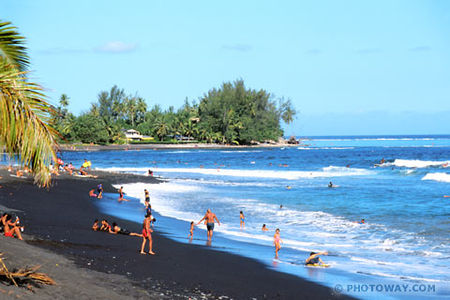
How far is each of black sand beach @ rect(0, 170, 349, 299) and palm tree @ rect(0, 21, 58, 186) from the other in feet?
13.5

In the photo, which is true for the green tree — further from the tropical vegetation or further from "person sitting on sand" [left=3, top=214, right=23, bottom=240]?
"person sitting on sand" [left=3, top=214, right=23, bottom=240]

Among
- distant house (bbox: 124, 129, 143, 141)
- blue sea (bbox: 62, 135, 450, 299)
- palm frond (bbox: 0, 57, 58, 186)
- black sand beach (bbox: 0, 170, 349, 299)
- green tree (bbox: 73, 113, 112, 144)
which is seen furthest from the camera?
distant house (bbox: 124, 129, 143, 141)

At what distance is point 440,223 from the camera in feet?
81.9

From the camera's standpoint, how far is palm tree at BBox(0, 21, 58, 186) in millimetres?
5773

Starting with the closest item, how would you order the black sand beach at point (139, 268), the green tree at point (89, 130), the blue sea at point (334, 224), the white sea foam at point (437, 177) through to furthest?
the black sand beach at point (139, 268) < the blue sea at point (334, 224) < the white sea foam at point (437, 177) < the green tree at point (89, 130)

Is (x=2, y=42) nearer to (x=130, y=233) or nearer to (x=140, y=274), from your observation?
(x=140, y=274)

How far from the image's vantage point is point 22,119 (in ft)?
18.9

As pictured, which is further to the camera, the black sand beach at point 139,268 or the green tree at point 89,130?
the green tree at point 89,130

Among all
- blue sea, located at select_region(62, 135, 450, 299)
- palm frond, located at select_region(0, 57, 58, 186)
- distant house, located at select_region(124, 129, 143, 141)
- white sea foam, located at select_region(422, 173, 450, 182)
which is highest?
distant house, located at select_region(124, 129, 143, 141)

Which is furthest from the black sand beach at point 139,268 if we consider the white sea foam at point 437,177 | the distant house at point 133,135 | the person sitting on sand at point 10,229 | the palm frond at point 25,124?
the distant house at point 133,135

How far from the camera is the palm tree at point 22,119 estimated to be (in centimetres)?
577

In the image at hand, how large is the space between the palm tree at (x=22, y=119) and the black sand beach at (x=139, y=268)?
4.11 metres

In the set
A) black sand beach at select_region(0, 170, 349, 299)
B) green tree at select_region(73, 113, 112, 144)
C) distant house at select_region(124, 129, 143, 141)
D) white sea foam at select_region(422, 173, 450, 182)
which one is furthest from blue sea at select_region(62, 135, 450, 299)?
distant house at select_region(124, 129, 143, 141)

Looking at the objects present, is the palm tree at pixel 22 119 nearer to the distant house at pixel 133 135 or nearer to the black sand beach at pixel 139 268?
the black sand beach at pixel 139 268
